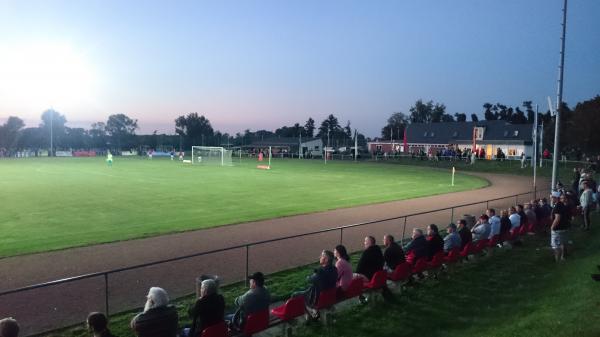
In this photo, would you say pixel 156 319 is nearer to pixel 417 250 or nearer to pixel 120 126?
pixel 417 250

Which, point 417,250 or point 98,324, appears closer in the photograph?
point 98,324

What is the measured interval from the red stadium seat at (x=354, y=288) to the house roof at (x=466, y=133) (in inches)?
2974

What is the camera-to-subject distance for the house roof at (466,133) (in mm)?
78562

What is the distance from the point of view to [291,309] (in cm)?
774

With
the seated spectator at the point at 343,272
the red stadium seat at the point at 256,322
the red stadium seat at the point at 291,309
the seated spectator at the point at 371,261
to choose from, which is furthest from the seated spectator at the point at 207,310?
the seated spectator at the point at 371,261

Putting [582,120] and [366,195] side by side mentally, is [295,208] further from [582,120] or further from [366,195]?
[582,120]

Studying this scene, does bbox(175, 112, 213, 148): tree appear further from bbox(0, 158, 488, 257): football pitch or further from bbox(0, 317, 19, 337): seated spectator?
bbox(0, 317, 19, 337): seated spectator

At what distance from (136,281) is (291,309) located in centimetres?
524

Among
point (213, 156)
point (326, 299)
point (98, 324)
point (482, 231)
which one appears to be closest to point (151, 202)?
point (482, 231)

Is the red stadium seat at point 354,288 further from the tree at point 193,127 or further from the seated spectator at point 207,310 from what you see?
the tree at point 193,127

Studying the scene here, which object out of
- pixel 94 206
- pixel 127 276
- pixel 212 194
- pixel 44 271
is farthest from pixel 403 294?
pixel 212 194

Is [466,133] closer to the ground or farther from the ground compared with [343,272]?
farther from the ground

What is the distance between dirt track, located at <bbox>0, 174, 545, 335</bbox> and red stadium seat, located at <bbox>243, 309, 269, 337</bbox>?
3.74m

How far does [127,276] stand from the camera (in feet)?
38.4
